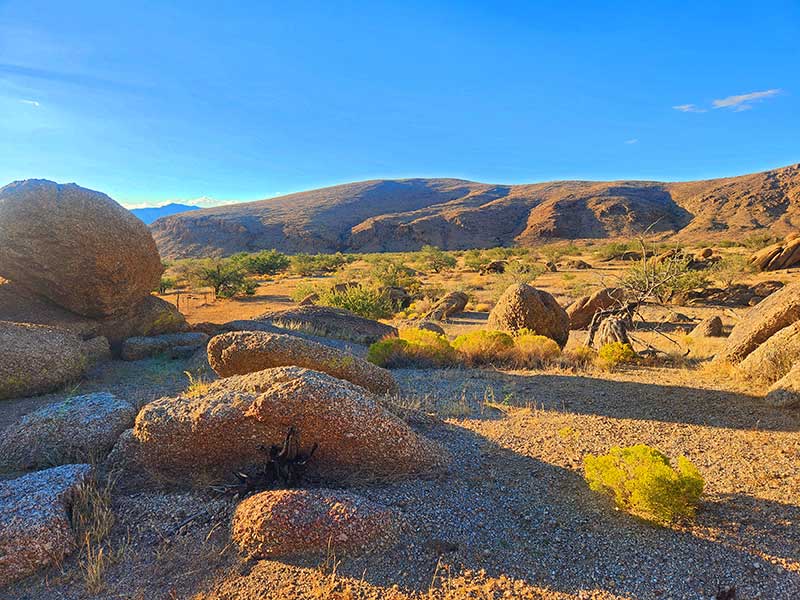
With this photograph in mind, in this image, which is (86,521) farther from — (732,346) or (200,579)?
(732,346)

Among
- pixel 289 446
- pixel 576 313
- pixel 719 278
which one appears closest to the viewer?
pixel 289 446

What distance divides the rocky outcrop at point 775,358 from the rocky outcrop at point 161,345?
942cm

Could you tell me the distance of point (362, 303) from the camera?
16328mm

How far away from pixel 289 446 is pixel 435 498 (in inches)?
47.2

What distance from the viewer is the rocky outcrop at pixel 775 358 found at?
6160mm

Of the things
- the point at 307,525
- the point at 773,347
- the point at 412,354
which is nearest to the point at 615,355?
the point at 773,347

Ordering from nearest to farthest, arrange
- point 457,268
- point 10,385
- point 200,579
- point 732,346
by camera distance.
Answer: point 200,579
point 10,385
point 732,346
point 457,268

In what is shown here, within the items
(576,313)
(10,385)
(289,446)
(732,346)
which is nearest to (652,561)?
(289,446)

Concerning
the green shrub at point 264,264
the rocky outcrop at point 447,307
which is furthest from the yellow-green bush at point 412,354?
the green shrub at point 264,264

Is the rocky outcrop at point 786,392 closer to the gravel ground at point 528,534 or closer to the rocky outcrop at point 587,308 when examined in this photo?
the gravel ground at point 528,534

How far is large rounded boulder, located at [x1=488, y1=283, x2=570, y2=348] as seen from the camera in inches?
424

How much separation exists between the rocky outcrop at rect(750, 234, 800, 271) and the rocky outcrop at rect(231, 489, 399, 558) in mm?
27049

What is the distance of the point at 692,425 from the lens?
16.8 ft

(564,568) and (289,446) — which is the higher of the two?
(289,446)
